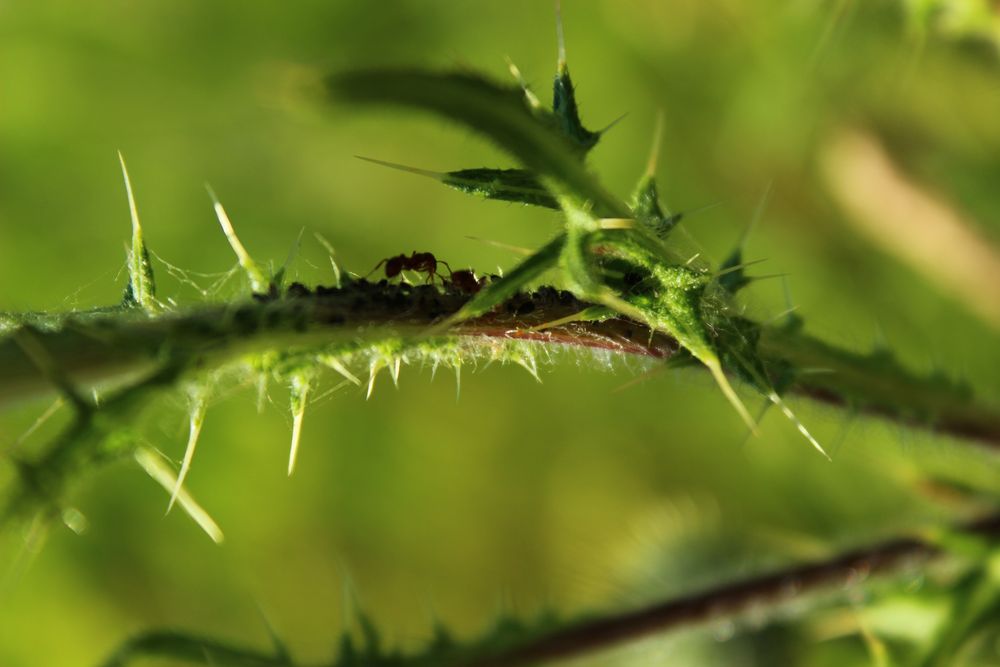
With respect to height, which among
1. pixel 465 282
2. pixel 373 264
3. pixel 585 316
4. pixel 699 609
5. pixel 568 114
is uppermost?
pixel 373 264

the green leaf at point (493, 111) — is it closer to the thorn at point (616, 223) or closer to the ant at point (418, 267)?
the thorn at point (616, 223)

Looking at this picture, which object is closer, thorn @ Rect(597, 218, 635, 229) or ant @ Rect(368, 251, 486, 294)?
thorn @ Rect(597, 218, 635, 229)

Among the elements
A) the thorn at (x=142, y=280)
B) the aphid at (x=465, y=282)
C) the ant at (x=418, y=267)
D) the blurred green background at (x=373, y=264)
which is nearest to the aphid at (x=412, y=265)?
the ant at (x=418, y=267)

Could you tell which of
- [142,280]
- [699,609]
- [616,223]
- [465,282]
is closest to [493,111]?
[616,223]

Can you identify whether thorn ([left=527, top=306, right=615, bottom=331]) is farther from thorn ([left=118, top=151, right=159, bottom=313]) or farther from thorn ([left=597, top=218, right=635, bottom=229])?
thorn ([left=118, top=151, right=159, bottom=313])

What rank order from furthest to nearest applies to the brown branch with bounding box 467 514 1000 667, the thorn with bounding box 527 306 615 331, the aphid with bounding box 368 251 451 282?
A: 1. the brown branch with bounding box 467 514 1000 667
2. the aphid with bounding box 368 251 451 282
3. the thorn with bounding box 527 306 615 331

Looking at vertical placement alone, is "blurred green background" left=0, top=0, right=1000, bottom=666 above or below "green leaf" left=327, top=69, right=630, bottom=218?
above

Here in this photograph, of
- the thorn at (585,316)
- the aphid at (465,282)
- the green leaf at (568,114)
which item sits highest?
the green leaf at (568,114)

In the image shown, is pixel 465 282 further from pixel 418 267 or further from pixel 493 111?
pixel 493 111

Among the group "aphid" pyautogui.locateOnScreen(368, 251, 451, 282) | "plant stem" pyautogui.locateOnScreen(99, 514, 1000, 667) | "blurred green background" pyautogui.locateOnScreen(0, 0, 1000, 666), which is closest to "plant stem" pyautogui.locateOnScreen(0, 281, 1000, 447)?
"aphid" pyautogui.locateOnScreen(368, 251, 451, 282)
